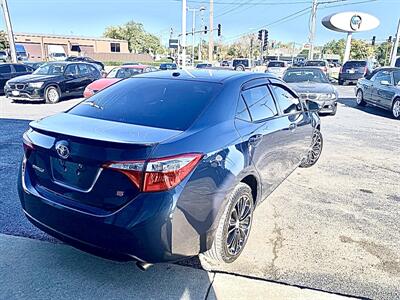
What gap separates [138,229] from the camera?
7.07 feet

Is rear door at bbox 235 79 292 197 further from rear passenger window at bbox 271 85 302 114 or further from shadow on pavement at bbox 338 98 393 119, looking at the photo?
shadow on pavement at bbox 338 98 393 119

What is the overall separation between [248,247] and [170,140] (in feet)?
5.06

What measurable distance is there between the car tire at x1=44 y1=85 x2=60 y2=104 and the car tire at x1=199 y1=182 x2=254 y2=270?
11.4 metres

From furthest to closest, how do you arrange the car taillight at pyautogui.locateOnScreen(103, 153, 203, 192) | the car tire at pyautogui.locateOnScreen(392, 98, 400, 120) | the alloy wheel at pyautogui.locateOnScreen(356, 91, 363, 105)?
the alloy wheel at pyautogui.locateOnScreen(356, 91, 363, 105) → the car tire at pyautogui.locateOnScreen(392, 98, 400, 120) → the car taillight at pyautogui.locateOnScreen(103, 153, 203, 192)

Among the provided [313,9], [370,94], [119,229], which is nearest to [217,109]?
[119,229]

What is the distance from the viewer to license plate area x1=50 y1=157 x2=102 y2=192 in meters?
2.25

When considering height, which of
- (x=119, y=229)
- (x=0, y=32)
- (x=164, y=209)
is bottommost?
(x=119, y=229)

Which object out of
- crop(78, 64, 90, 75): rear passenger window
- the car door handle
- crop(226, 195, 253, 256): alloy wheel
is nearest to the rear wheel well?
crop(226, 195, 253, 256): alloy wheel

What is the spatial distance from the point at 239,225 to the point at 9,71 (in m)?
15.2

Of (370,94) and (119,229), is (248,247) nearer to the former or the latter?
(119,229)

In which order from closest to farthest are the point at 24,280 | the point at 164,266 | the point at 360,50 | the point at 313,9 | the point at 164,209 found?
the point at 164,209 → the point at 24,280 → the point at 164,266 → the point at 313,9 → the point at 360,50

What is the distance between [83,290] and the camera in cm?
254

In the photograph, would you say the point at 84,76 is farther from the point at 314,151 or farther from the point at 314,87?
the point at 314,151

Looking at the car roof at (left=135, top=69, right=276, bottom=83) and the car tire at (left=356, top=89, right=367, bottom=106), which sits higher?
the car roof at (left=135, top=69, right=276, bottom=83)
